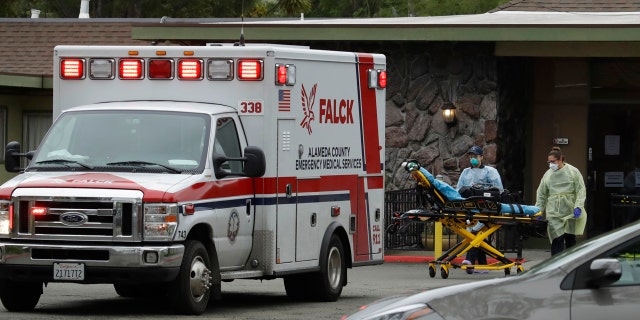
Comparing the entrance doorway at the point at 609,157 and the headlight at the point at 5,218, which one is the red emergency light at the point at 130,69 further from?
the entrance doorway at the point at 609,157

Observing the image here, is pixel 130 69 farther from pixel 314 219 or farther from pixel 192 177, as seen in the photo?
pixel 314 219

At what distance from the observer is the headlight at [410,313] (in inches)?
289

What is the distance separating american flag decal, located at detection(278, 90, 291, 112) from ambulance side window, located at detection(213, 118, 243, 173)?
1.82ft

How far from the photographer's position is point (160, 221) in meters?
12.6

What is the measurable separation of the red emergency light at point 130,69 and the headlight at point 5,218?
215 centimetres

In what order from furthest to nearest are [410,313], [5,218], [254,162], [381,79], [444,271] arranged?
[444,271] < [381,79] < [254,162] < [5,218] < [410,313]

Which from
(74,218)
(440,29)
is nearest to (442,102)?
(440,29)

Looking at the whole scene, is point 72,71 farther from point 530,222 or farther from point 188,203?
point 530,222

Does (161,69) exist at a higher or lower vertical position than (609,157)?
higher

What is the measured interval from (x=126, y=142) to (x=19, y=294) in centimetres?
185

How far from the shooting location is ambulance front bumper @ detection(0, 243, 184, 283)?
12609 mm

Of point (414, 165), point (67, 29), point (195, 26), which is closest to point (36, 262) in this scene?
point (414, 165)

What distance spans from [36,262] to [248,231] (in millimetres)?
2279

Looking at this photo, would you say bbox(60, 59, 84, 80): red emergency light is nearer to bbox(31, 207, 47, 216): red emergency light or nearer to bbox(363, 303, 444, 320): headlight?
bbox(31, 207, 47, 216): red emergency light
